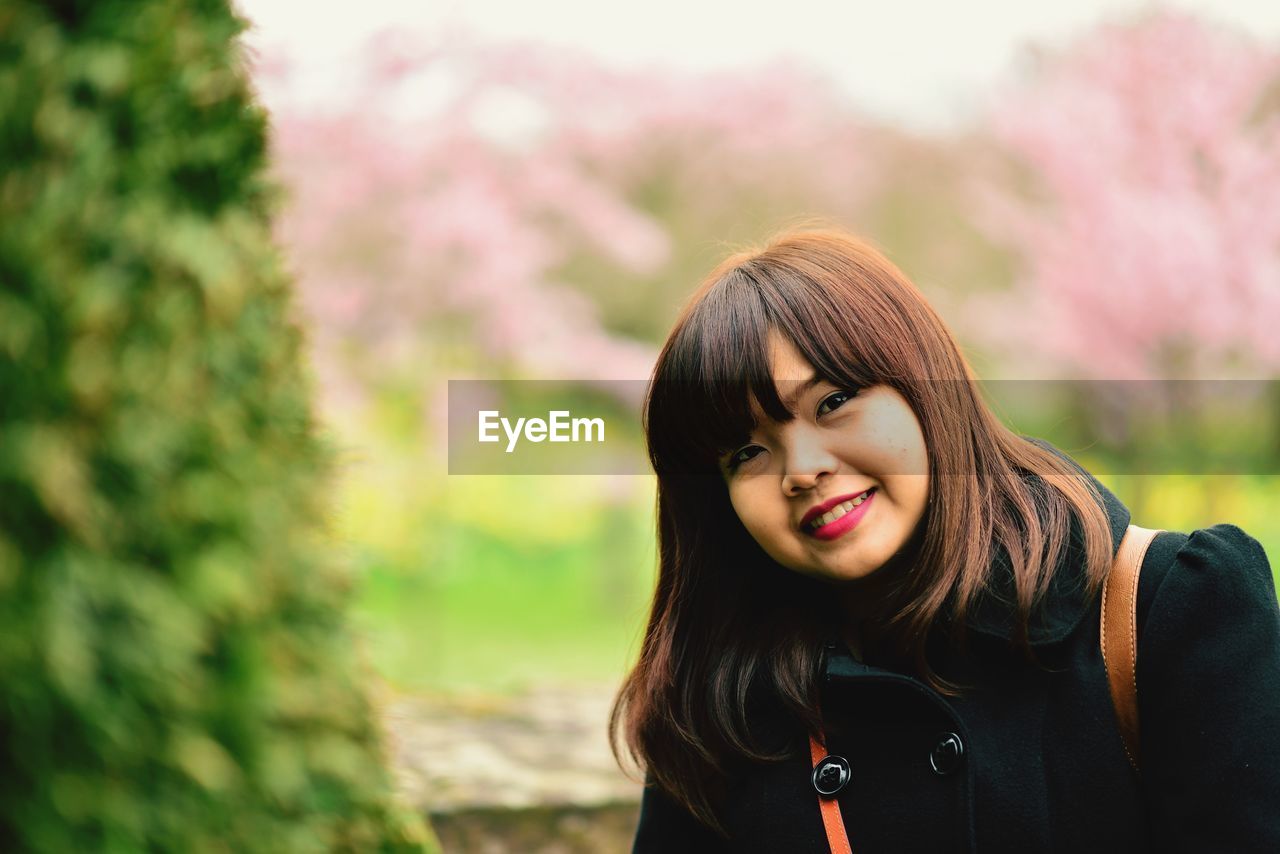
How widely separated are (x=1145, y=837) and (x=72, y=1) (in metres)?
1.63

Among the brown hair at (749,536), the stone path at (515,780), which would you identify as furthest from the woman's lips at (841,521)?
the stone path at (515,780)

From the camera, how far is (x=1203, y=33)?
711 centimetres

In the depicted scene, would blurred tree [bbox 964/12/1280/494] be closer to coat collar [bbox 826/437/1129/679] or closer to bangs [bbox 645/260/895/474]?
coat collar [bbox 826/437/1129/679]

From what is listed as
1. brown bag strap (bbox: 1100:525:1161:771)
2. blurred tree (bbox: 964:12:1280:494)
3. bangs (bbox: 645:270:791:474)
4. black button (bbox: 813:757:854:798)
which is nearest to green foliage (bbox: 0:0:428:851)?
bangs (bbox: 645:270:791:474)

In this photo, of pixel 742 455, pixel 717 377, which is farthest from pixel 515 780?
pixel 717 377

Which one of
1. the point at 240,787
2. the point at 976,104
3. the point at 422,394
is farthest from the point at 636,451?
the point at 240,787

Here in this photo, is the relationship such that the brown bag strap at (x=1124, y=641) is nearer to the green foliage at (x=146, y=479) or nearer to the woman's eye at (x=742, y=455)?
the woman's eye at (x=742, y=455)

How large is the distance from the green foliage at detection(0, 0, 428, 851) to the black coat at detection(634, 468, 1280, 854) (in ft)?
2.83

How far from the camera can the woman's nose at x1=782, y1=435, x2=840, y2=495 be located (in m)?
1.61

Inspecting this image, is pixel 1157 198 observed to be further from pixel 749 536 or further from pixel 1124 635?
pixel 1124 635

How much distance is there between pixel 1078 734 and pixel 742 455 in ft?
2.01

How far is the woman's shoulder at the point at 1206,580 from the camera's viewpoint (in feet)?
5.03

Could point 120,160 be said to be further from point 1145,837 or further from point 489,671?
point 489,671

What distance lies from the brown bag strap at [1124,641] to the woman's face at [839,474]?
286 millimetres
